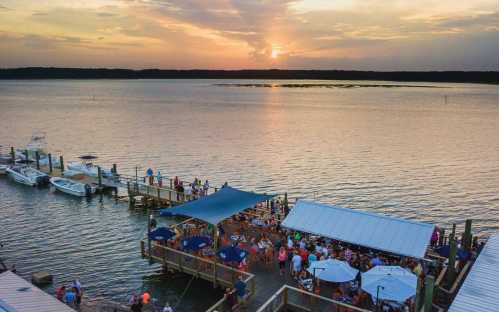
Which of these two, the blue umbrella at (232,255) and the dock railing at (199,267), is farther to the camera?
the dock railing at (199,267)

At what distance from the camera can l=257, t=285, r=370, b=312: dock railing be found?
14502 millimetres

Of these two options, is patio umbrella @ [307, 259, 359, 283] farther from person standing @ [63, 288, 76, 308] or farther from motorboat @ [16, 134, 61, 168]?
motorboat @ [16, 134, 61, 168]

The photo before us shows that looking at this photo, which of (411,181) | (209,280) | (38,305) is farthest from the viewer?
(411,181)

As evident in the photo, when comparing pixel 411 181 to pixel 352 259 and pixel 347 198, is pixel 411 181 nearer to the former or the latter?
pixel 347 198

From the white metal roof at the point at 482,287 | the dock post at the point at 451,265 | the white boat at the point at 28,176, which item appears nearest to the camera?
the white metal roof at the point at 482,287

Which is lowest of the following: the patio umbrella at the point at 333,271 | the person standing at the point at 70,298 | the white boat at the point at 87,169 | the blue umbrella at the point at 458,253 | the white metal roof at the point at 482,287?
the person standing at the point at 70,298

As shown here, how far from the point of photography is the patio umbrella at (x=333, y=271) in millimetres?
15055

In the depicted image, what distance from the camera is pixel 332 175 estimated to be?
140ft

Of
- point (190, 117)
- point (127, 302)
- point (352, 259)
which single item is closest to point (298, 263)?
point (352, 259)

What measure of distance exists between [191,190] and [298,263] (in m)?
15.3

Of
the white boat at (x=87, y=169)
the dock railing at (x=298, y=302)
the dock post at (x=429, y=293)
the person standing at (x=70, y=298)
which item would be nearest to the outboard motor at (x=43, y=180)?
the white boat at (x=87, y=169)

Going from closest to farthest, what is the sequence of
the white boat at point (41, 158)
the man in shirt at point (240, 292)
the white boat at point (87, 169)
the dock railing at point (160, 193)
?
the man in shirt at point (240, 292), the dock railing at point (160, 193), the white boat at point (87, 169), the white boat at point (41, 158)

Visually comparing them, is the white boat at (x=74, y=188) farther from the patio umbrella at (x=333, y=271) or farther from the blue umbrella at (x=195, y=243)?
the patio umbrella at (x=333, y=271)

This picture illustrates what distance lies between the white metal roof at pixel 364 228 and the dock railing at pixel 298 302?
346 centimetres
